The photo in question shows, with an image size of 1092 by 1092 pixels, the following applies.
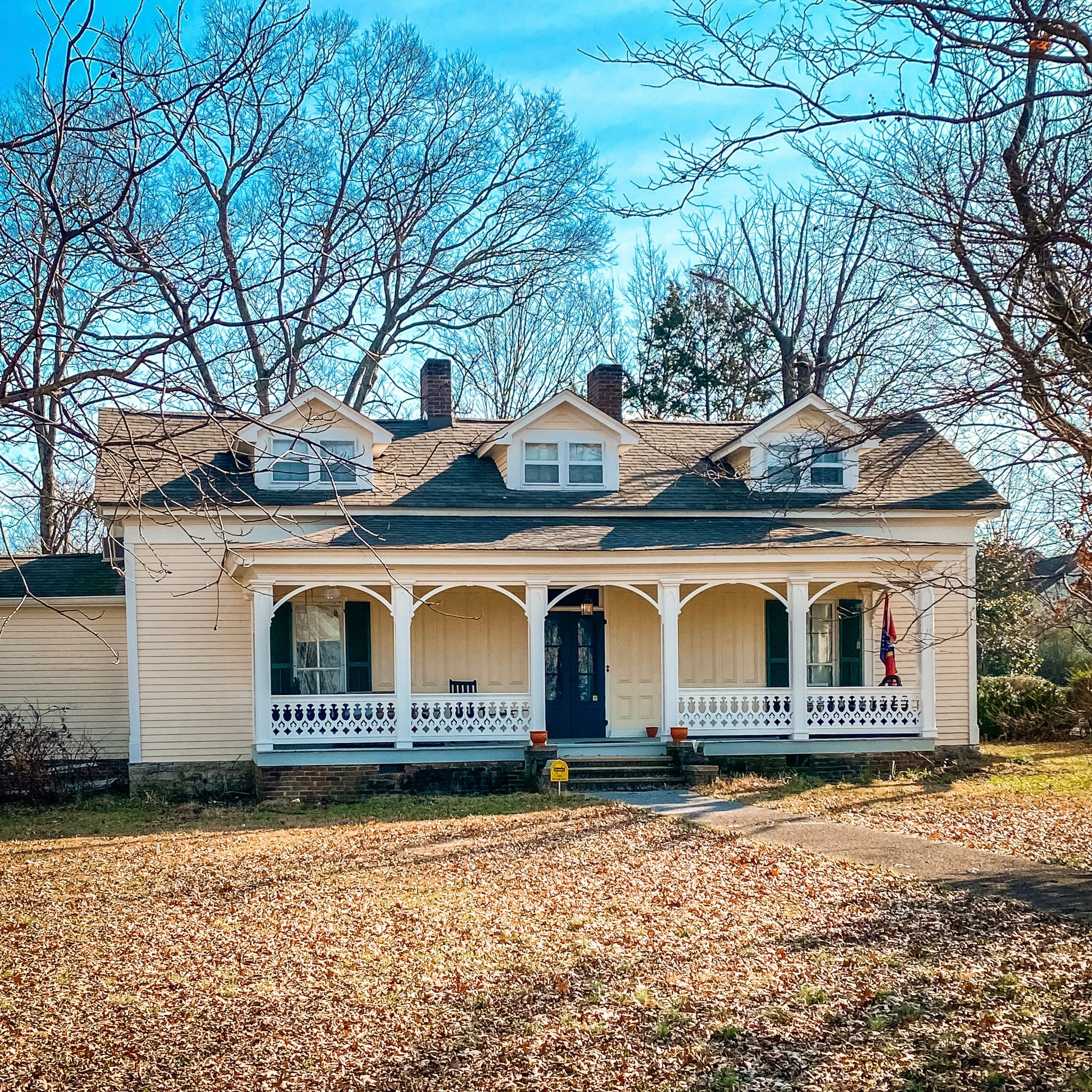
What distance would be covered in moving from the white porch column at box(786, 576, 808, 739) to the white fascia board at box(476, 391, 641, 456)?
4300mm

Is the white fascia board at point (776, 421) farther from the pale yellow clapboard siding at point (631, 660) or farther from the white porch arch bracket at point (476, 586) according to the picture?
the white porch arch bracket at point (476, 586)

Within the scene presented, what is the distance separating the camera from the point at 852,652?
21188 mm

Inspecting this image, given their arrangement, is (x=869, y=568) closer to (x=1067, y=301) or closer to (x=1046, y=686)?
(x=1046, y=686)

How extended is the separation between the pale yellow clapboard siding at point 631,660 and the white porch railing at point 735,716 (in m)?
1.55

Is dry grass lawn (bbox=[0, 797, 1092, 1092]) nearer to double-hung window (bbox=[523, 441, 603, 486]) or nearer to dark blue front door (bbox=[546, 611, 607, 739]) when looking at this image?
dark blue front door (bbox=[546, 611, 607, 739])

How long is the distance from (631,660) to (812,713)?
3.34m

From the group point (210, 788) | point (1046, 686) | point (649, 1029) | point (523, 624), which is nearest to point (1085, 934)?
point (649, 1029)

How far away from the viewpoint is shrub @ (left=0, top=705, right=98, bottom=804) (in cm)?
1803

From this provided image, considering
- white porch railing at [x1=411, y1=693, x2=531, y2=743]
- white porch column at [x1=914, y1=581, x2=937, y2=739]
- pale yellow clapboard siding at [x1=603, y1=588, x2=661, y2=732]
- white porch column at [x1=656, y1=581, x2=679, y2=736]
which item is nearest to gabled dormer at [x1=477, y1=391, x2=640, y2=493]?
pale yellow clapboard siding at [x1=603, y1=588, x2=661, y2=732]

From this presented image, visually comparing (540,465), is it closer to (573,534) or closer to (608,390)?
(573,534)

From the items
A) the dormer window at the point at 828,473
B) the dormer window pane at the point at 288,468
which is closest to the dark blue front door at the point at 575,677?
A: the dormer window pane at the point at 288,468

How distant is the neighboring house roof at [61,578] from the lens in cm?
2058

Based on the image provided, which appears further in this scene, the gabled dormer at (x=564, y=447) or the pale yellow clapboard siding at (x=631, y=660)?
the gabled dormer at (x=564, y=447)

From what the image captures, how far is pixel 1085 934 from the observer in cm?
845
